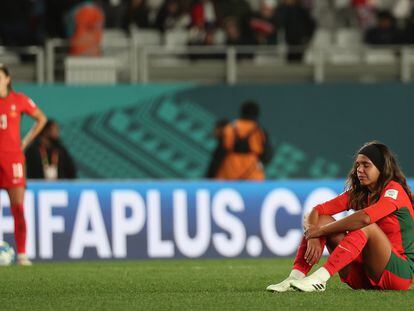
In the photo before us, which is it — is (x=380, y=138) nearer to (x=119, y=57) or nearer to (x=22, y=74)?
(x=119, y=57)

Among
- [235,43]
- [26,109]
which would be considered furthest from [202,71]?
[26,109]

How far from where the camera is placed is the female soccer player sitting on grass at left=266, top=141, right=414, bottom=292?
29.7ft

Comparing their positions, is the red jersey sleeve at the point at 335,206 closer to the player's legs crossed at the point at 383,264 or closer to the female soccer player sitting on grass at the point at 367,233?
the female soccer player sitting on grass at the point at 367,233

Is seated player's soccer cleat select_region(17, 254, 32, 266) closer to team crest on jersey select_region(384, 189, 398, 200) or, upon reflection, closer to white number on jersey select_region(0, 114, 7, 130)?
white number on jersey select_region(0, 114, 7, 130)

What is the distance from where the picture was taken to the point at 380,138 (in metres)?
22.2

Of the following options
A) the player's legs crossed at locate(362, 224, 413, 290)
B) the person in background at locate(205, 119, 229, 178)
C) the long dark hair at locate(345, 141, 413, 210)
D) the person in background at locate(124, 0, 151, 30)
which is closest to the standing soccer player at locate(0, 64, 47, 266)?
the long dark hair at locate(345, 141, 413, 210)

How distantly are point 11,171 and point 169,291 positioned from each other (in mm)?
4359

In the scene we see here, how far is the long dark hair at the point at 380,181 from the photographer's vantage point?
9.30 m

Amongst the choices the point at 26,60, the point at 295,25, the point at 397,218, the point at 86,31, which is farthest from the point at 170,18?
the point at 397,218

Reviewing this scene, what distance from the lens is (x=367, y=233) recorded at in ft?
29.8

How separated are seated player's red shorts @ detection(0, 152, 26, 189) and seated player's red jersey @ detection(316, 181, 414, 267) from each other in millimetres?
5478

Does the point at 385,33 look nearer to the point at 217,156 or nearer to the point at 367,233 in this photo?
the point at 217,156

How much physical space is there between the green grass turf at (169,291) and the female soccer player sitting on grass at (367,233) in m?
0.14

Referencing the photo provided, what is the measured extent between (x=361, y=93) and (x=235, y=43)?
2.44 meters
